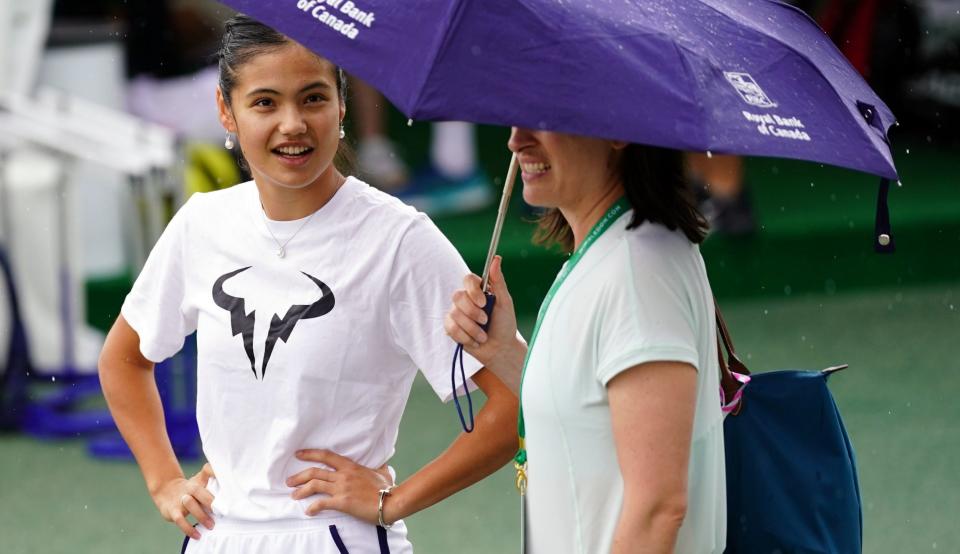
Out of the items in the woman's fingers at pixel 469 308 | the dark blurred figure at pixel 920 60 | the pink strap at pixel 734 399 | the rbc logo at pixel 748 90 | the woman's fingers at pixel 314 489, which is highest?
the rbc logo at pixel 748 90

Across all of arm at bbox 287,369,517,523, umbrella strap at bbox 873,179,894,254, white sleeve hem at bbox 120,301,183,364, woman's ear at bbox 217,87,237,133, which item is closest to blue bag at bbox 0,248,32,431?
white sleeve hem at bbox 120,301,183,364

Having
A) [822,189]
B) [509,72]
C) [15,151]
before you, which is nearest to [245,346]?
[509,72]

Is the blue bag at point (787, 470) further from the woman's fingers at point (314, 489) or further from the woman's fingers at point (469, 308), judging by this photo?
the woman's fingers at point (314, 489)

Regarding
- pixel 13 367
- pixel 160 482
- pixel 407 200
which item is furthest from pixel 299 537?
pixel 407 200

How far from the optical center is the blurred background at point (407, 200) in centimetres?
582

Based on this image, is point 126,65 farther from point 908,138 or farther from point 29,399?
point 908,138

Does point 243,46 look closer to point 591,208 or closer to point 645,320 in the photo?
point 591,208

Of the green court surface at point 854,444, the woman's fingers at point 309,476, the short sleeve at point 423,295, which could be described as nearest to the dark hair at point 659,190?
the short sleeve at point 423,295

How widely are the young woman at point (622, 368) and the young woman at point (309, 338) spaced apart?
1.25 ft

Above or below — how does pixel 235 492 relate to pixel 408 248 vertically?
below

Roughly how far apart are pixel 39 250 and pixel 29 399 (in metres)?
0.62

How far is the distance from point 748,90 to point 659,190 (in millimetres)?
204

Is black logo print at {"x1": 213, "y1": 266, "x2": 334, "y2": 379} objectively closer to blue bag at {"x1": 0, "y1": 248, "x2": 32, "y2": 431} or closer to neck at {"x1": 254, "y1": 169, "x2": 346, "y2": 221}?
neck at {"x1": 254, "y1": 169, "x2": 346, "y2": 221}

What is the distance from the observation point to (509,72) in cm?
224
